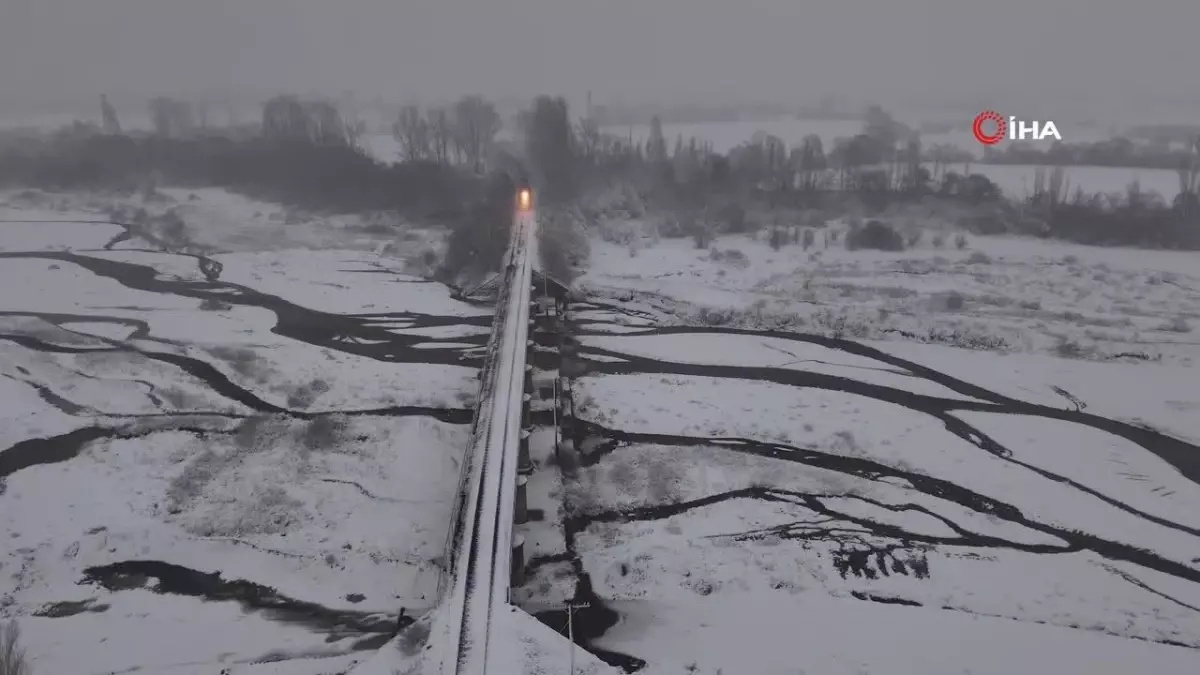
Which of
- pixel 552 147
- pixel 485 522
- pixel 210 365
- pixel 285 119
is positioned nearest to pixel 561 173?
pixel 552 147

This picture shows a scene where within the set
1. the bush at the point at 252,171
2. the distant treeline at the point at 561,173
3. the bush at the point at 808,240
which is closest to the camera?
the bush at the point at 808,240

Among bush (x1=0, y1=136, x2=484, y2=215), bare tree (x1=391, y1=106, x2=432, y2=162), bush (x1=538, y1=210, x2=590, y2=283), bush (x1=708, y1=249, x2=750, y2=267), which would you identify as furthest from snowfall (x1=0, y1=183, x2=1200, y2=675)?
bare tree (x1=391, y1=106, x2=432, y2=162)

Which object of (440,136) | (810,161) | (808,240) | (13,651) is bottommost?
(13,651)

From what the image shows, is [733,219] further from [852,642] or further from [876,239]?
[852,642]

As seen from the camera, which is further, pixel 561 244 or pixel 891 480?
pixel 561 244

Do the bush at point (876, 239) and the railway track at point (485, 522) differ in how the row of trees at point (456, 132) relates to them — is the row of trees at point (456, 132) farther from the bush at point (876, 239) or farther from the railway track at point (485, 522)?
the railway track at point (485, 522)

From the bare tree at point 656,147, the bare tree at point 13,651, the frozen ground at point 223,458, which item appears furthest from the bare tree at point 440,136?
the bare tree at point 13,651

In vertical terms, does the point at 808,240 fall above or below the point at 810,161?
below
